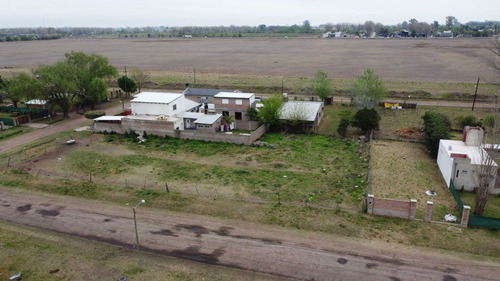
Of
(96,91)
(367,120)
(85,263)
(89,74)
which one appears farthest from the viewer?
(89,74)

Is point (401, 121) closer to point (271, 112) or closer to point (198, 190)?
point (271, 112)

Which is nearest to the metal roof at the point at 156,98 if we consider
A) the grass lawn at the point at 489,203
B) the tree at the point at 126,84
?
the tree at the point at 126,84

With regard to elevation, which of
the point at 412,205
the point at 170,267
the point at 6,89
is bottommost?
the point at 170,267

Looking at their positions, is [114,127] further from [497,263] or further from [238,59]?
[238,59]

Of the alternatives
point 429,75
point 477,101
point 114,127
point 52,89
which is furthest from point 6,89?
point 429,75

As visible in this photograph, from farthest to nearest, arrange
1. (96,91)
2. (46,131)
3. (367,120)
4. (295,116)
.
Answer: (96,91) → (46,131) → (295,116) → (367,120)

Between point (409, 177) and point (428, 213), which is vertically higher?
point (428, 213)

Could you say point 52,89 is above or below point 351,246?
above

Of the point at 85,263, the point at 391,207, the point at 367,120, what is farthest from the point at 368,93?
the point at 85,263
